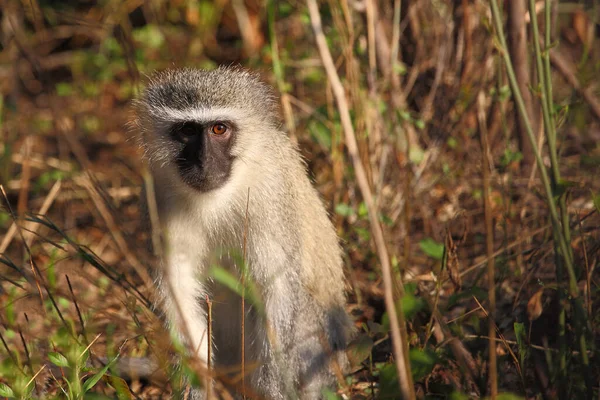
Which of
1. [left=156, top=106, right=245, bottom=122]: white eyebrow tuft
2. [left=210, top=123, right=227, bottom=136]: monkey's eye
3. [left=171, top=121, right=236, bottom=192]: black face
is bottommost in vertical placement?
[left=171, top=121, right=236, bottom=192]: black face

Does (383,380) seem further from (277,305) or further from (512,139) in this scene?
(512,139)

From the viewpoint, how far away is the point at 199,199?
3.45 m

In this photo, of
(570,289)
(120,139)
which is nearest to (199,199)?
(570,289)

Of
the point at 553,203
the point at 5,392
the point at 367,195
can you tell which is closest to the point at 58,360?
the point at 5,392

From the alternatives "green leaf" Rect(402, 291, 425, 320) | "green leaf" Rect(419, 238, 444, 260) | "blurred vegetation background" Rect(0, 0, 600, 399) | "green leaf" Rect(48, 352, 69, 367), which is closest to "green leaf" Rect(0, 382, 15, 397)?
"blurred vegetation background" Rect(0, 0, 600, 399)

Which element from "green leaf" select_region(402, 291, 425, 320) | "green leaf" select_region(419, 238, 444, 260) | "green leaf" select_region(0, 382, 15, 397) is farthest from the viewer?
"green leaf" select_region(419, 238, 444, 260)

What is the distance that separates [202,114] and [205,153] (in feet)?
0.58

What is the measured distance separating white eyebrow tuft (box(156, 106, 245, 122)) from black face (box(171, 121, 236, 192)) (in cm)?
2

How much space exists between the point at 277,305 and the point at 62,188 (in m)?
3.00

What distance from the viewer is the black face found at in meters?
3.31

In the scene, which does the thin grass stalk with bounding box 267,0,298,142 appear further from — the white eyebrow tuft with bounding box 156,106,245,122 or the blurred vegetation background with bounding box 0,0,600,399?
the white eyebrow tuft with bounding box 156,106,245,122

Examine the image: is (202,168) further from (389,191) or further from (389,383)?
(389,191)

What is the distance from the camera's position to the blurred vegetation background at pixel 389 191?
2.83 meters

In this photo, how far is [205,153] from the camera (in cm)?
330
